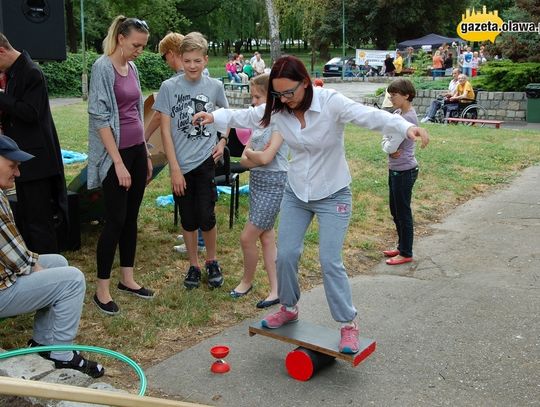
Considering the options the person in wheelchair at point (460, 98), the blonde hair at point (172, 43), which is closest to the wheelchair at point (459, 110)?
the person in wheelchair at point (460, 98)

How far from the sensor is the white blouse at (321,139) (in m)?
3.67

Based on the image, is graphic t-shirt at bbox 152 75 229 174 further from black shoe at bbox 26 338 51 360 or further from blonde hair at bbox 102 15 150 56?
black shoe at bbox 26 338 51 360

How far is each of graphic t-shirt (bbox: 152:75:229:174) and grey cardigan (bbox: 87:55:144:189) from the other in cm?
53

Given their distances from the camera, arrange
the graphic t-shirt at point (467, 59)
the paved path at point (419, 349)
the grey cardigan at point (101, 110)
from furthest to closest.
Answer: the graphic t-shirt at point (467, 59)
the grey cardigan at point (101, 110)
the paved path at point (419, 349)

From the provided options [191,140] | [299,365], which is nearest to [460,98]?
[191,140]

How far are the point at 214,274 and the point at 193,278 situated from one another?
0.55ft

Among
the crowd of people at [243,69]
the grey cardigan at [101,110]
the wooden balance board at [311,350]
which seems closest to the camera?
the wooden balance board at [311,350]

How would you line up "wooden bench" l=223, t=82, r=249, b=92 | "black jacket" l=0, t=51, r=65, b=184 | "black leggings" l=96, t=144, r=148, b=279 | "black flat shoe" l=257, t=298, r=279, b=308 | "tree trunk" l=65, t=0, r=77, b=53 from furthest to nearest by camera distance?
1. "tree trunk" l=65, t=0, r=77, b=53
2. "wooden bench" l=223, t=82, r=249, b=92
3. "black flat shoe" l=257, t=298, r=279, b=308
4. "black leggings" l=96, t=144, r=148, b=279
5. "black jacket" l=0, t=51, r=65, b=184

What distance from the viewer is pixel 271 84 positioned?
369cm

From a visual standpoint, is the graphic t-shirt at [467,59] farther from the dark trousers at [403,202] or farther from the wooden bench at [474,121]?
the dark trousers at [403,202]

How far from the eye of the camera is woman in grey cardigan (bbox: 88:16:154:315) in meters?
4.38

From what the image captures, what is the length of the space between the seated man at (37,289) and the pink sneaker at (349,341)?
1365 millimetres

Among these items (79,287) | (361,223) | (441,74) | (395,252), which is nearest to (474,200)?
(361,223)

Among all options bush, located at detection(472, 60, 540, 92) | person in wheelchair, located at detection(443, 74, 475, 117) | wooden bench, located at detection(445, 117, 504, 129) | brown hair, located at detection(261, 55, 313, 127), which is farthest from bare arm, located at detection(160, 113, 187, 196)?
bush, located at detection(472, 60, 540, 92)
